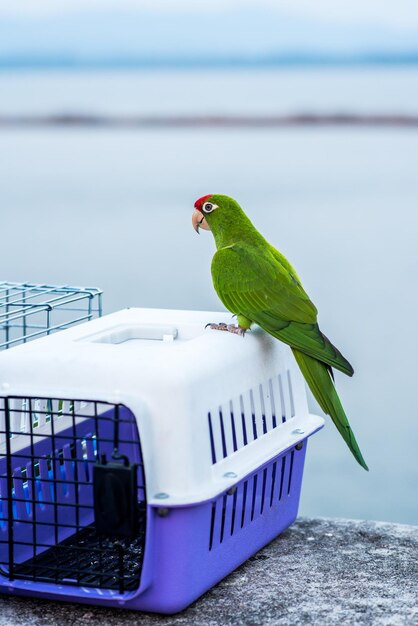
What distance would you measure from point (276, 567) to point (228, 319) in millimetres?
474

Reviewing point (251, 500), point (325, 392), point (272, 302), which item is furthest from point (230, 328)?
point (251, 500)

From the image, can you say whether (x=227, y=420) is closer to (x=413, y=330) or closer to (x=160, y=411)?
(x=160, y=411)

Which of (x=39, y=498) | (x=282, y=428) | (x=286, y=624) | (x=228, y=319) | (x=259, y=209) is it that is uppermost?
(x=259, y=209)

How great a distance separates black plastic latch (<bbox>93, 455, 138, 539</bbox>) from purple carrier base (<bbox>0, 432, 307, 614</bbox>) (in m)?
0.06

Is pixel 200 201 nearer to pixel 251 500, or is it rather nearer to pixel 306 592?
pixel 251 500

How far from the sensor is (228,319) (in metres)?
2.03

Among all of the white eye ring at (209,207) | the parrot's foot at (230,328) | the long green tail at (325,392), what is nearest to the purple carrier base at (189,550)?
the long green tail at (325,392)

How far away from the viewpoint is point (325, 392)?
1868mm

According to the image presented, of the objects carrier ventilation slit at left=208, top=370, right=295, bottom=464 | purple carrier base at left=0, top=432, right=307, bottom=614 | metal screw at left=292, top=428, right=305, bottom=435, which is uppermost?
carrier ventilation slit at left=208, top=370, right=295, bottom=464

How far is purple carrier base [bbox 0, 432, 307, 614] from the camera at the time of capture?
1591 mm

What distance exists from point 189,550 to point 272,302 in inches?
20.5

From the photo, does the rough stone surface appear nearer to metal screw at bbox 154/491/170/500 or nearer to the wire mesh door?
the wire mesh door

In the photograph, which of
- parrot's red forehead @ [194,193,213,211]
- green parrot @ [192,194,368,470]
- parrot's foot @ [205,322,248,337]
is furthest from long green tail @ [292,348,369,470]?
parrot's red forehead @ [194,193,213,211]

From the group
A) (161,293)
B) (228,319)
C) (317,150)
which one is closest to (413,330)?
(161,293)
